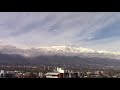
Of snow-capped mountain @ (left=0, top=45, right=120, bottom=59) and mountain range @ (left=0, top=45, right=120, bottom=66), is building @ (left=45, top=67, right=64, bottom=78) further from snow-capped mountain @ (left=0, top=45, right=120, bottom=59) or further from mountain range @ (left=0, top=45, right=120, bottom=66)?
snow-capped mountain @ (left=0, top=45, right=120, bottom=59)

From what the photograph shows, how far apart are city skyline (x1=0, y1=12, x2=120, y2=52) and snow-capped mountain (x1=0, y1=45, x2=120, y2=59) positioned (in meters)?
0.06

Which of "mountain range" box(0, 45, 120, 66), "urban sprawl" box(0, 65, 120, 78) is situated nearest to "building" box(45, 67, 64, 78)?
"urban sprawl" box(0, 65, 120, 78)

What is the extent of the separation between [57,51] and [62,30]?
0.96 ft

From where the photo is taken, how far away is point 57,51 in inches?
151

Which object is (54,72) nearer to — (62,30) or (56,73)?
(56,73)

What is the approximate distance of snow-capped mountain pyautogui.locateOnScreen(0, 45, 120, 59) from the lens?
383 cm

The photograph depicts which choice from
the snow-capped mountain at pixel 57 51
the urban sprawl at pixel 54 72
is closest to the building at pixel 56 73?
the urban sprawl at pixel 54 72

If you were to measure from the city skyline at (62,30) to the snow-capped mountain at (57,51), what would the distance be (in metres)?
0.06
